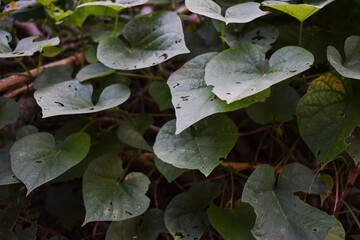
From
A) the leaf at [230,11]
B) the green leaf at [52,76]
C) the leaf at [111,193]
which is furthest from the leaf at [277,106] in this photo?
the green leaf at [52,76]

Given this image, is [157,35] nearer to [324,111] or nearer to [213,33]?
[213,33]

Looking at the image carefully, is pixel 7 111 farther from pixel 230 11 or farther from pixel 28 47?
pixel 230 11

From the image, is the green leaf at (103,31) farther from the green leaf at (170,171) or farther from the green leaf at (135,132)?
the green leaf at (170,171)

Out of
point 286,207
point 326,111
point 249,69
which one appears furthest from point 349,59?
point 286,207

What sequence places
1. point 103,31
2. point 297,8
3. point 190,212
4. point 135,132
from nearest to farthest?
1. point 297,8
2. point 190,212
3. point 135,132
4. point 103,31

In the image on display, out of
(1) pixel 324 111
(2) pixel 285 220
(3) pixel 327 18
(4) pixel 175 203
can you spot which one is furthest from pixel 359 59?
(4) pixel 175 203
